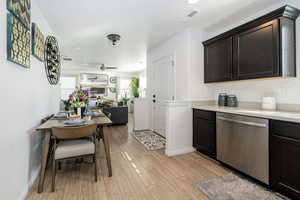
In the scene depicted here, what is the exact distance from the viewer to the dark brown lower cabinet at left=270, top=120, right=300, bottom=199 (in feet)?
4.73

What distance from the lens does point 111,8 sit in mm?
2250

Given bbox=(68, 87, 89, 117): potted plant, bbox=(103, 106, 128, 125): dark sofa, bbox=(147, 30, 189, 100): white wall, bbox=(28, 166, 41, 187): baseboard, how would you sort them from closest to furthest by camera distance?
bbox=(28, 166, 41, 187): baseboard, bbox=(68, 87, 89, 117): potted plant, bbox=(147, 30, 189, 100): white wall, bbox=(103, 106, 128, 125): dark sofa

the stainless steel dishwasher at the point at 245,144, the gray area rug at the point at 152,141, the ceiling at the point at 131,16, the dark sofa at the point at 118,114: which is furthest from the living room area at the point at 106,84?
the stainless steel dishwasher at the point at 245,144

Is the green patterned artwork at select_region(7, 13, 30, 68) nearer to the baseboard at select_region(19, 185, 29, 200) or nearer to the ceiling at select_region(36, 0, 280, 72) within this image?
the ceiling at select_region(36, 0, 280, 72)

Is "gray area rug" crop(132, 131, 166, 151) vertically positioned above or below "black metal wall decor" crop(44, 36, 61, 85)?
below

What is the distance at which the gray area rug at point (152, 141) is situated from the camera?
10.4 ft

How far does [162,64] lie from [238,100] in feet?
6.73

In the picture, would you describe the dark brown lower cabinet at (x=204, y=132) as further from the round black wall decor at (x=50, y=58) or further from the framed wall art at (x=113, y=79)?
the framed wall art at (x=113, y=79)

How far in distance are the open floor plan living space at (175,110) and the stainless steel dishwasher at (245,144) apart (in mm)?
13

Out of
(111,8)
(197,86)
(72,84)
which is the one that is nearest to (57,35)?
(111,8)

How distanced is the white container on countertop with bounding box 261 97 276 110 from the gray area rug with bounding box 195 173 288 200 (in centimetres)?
109

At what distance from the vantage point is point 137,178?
78.9 inches

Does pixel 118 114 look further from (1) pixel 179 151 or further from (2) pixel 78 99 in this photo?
(1) pixel 179 151

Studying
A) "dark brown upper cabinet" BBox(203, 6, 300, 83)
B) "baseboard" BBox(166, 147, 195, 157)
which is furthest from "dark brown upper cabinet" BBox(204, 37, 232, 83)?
"baseboard" BBox(166, 147, 195, 157)
